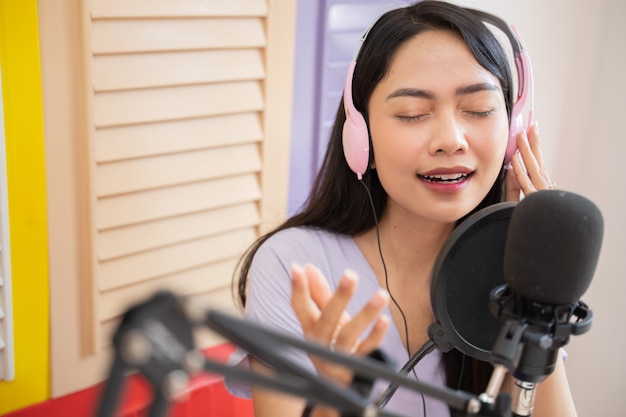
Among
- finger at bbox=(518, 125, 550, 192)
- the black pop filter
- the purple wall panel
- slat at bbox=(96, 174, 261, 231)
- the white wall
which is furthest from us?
the white wall

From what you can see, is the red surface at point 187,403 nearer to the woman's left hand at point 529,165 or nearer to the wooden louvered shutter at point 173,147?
the wooden louvered shutter at point 173,147

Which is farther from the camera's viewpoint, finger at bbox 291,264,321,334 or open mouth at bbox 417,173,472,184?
open mouth at bbox 417,173,472,184

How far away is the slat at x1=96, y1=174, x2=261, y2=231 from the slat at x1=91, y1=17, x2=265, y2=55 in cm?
26

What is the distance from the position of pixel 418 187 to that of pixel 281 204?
560 millimetres

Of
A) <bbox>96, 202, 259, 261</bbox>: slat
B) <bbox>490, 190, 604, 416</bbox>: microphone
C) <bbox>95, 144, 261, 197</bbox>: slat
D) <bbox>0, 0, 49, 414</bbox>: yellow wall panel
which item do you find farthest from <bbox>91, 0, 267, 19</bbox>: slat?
<bbox>490, 190, 604, 416</bbox>: microphone

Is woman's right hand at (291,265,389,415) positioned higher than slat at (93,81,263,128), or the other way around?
slat at (93,81,263,128)

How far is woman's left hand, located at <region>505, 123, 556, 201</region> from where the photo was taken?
1196 mm

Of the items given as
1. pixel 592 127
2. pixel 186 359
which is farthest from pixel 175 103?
pixel 592 127

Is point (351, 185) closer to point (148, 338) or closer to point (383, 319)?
point (383, 319)

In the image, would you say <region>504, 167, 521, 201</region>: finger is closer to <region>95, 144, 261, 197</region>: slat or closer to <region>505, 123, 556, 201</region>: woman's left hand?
<region>505, 123, 556, 201</region>: woman's left hand

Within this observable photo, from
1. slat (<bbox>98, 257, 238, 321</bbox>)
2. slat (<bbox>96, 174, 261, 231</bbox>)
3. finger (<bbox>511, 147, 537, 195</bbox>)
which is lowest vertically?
slat (<bbox>98, 257, 238, 321</bbox>)

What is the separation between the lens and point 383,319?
1.99ft

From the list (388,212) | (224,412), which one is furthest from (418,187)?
(224,412)

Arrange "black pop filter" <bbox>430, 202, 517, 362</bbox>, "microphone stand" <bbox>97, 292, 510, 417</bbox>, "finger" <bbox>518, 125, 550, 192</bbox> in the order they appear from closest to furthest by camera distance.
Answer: "microphone stand" <bbox>97, 292, 510, 417</bbox>, "black pop filter" <bbox>430, 202, 517, 362</bbox>, "finger" <bbox>518, 125, 550, 192</bbox>
